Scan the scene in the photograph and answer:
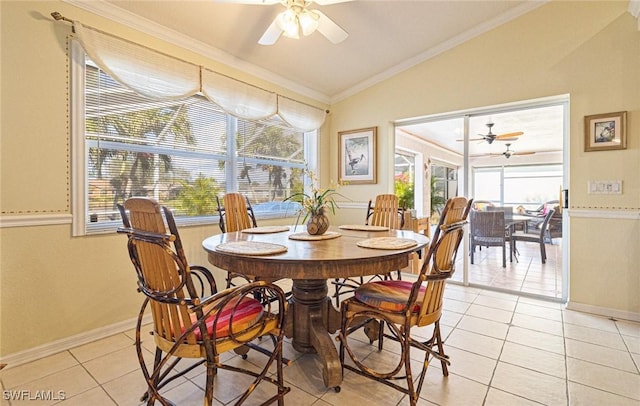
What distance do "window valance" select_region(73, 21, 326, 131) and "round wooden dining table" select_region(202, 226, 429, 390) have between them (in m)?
1.46

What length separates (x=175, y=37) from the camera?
2.70m

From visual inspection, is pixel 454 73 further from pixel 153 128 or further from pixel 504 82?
pixel 153 128

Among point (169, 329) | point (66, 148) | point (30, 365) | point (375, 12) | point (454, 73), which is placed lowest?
point (30, 365)

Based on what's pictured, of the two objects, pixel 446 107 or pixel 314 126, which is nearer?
pixel 446 107

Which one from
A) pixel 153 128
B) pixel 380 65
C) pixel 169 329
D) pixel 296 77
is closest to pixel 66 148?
pixel 153 128

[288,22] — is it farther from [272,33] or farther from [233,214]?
[233,214]

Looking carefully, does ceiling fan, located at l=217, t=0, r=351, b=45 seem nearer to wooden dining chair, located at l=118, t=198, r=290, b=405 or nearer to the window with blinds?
the window with blinds

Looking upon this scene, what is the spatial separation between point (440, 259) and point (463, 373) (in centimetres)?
82

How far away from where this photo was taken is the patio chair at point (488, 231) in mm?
3711

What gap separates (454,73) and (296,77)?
1.90m

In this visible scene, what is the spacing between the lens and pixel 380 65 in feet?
12.4

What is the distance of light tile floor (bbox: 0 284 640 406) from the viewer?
162cm

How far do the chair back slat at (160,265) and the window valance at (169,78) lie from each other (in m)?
1.60

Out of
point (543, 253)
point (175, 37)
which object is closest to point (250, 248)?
point (175, 37)
